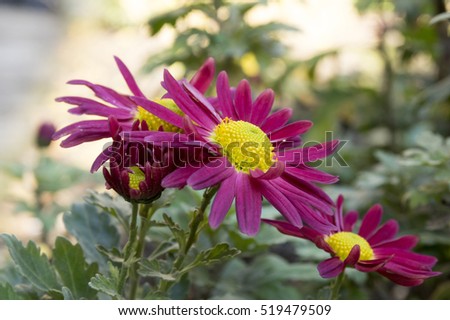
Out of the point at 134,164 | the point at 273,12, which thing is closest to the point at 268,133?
the point at 134,164

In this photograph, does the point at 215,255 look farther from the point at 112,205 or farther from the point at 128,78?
the point at 128,78

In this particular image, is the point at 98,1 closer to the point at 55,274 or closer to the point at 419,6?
the point at 419,6

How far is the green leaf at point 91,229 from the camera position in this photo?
947 mm

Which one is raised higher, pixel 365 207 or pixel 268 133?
pixel 268 133

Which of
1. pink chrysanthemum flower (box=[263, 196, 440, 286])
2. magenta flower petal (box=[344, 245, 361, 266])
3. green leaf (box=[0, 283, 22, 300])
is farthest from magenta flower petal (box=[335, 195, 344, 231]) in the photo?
green leaf (box=[0, 283, 22, 300])

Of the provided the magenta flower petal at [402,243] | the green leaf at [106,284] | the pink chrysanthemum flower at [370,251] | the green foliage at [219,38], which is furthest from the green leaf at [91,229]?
the green foliage at [219,38]

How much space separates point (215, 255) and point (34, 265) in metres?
0.25

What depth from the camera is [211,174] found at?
0.69m

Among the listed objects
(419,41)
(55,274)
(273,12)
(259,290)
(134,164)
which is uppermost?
(273,12)

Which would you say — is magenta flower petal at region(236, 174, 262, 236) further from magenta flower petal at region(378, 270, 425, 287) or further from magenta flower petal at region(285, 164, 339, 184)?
magenta flower petal at region(378, 270, 425, 287)

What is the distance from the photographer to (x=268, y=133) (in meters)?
0.81

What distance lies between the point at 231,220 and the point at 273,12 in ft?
7.96

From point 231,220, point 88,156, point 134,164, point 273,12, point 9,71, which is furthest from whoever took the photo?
point 9,71

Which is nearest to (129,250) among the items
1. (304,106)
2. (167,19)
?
(167,19)
